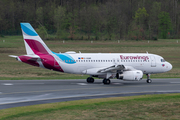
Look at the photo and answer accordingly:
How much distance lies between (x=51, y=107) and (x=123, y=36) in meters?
91.3

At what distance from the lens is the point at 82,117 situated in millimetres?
18766

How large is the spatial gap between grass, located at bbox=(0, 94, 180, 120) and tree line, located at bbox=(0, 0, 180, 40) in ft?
255

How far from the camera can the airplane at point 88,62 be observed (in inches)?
1388

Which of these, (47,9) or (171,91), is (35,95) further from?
(47,9)

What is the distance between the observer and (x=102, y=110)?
69.0 ft

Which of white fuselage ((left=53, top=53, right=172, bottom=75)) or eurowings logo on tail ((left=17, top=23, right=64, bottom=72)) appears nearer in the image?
eurowings logo on tail ((left=17, top=23, right=64, bottom=72))

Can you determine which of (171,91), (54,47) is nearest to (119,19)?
(54,47)

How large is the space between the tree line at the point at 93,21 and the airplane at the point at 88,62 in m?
63.6

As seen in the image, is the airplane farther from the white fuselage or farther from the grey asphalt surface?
the grey asphalt surface

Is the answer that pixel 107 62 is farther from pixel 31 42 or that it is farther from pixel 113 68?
pixel 31 42

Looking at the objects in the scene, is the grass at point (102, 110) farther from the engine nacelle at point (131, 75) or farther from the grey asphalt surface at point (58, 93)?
the engine nacelle at point (131, 75)

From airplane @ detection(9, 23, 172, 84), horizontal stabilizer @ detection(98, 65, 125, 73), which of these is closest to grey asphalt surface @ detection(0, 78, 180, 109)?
horizontal stabilizer @ detection(98, 65, 125, 73)

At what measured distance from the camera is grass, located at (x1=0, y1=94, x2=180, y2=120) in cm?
1898

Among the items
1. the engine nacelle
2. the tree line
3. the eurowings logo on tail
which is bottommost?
the engine nacelle
